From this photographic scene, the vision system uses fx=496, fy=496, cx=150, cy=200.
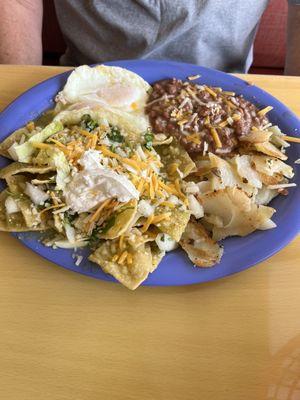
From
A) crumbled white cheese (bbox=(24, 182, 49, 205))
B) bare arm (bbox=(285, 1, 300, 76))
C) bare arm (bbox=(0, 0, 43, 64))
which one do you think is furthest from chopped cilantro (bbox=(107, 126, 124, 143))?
bare arm (bbox=(285, 1, 300, 76))

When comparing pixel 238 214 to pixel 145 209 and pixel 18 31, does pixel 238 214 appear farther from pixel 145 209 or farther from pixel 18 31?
pixel 18 31

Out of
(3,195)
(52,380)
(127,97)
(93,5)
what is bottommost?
(52,380)

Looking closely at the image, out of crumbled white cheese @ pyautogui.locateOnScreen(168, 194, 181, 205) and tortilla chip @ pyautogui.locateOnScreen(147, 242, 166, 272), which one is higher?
crumbled white cheese @ pyautogui.locateOnScreen(168, 194, 181, 205)

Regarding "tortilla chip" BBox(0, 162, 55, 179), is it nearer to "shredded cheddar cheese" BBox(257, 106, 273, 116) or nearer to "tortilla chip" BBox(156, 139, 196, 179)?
"tortilla chip" BBox(156, 139, 196, 179)

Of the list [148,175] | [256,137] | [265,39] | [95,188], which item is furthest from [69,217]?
[265,39]

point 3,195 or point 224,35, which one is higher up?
point 224,35

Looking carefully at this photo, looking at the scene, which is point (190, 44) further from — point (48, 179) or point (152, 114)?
point (48, 179)

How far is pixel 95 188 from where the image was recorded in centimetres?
104

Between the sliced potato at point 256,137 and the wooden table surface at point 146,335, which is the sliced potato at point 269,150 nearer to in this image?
the sliced potato at point 256,137

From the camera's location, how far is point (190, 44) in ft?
4.70

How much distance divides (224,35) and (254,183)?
1.78 feet

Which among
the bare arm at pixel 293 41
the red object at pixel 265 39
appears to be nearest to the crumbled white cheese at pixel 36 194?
the bare arm at pixel 293 41

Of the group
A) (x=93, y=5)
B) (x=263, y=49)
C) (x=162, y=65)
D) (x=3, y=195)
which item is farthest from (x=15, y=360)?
(x=263, y=49)

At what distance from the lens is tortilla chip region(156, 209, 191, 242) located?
39.4 inches
